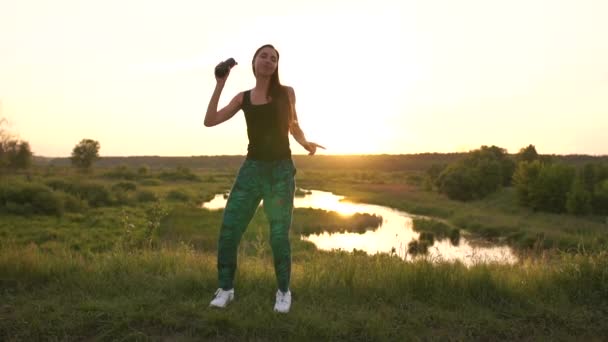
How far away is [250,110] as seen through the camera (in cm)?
411

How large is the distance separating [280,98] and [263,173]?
741 mm

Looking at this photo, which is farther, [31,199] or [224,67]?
[31,199]

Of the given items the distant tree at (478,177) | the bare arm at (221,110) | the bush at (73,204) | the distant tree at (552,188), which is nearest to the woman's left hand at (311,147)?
the bare arm at (221,110)


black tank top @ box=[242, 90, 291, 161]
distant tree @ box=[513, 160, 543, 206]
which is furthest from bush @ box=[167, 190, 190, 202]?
black tank top @ box=[242, 90, 291, 161]

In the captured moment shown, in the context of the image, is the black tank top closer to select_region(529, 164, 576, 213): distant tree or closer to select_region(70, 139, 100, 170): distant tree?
select_region(529, 164, 576, 213): distant tree

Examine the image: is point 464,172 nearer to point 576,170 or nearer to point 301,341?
point 576,170

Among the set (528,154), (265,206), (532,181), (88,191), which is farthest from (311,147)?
(528,154)

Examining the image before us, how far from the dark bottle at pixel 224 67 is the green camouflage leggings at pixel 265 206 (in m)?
0.86

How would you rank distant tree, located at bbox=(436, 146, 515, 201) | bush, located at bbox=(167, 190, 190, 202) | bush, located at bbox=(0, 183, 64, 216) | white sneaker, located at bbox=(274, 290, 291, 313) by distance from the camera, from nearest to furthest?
white sneaker, located at bbox=(274, 290, 291, 313) < bush, located at bbox=(0, 183, 64, 216) < bush, located at bbox=(167, 190, 190, 202) < distant tree, located at bbox=(436, 146, 515, 201)

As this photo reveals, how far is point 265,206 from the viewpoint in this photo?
412 centimetres

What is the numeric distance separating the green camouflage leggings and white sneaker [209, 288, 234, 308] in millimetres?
47

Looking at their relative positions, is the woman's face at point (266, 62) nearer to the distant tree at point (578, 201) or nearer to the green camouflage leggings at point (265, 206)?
the green camouflage leggings at point (265, 206)

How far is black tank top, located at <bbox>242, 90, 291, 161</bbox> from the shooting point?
13.4 ft

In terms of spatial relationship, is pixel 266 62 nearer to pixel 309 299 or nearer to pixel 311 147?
pixel 311 147
